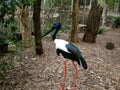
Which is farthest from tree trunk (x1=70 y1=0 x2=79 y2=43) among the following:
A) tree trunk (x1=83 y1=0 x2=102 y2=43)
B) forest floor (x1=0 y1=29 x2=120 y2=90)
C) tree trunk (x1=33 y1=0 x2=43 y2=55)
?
tree trunk (x1=33 y1=0 x2=43 y2=55)

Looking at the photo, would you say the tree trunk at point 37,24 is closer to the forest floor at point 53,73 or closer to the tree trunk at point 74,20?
the forest floor at point 53,73

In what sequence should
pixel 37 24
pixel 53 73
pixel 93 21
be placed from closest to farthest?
pixel 53 73 → pixel 37 24 → pixel 93 21

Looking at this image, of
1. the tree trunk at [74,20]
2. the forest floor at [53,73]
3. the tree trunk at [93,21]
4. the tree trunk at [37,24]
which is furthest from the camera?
the tree trunk at [93,21]

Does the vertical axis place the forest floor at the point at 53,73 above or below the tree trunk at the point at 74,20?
below

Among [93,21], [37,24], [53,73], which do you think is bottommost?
[53,73]

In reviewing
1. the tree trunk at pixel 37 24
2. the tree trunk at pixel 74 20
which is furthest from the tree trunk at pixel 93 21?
the tree trunk at pixel 37 24

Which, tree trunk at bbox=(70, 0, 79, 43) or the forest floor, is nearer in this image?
the forest floor

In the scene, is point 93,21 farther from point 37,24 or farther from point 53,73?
point 53,73

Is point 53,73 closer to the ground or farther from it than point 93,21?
closer to the ground

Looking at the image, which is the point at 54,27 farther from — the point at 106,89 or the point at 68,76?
the point at 106,89

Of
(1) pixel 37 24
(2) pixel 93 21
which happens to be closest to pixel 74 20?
(2) pixel 93 21

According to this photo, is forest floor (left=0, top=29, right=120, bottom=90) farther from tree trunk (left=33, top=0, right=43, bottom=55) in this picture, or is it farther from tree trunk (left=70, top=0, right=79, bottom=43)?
tree trunk (left=70, top=0, right=79, bottom=43)

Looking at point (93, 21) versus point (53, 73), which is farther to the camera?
point (93, 21)

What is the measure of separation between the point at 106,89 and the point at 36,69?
63.8 inches
